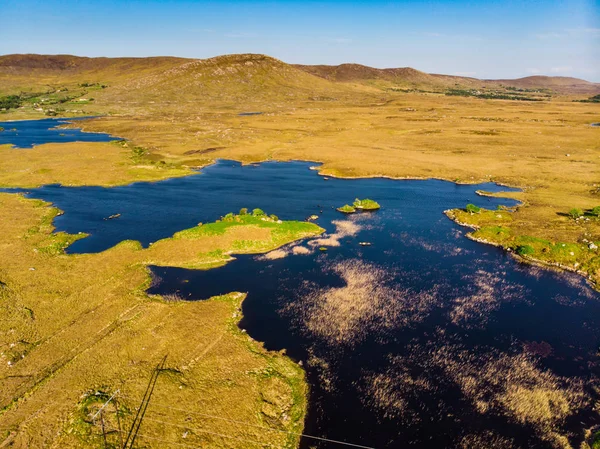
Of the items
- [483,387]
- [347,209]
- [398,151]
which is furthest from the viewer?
[398,151]

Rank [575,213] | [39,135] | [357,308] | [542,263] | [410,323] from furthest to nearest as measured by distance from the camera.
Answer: [39,135], [575,213], [542,263], [357,308], [410,323]

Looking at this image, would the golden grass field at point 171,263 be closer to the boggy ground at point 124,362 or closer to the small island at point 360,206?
the boggy ground at point 124,362

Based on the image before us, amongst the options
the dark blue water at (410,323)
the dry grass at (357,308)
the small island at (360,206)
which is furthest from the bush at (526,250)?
the small island at (360,206)

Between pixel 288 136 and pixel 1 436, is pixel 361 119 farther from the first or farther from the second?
pixel 1 436

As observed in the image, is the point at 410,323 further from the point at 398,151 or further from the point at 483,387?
the point at 398,151

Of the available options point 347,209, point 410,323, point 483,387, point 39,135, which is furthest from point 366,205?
point 39,135

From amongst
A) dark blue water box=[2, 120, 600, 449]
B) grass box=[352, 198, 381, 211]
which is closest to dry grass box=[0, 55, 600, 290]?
dark blue water box=[2, 120, 600, 449]
